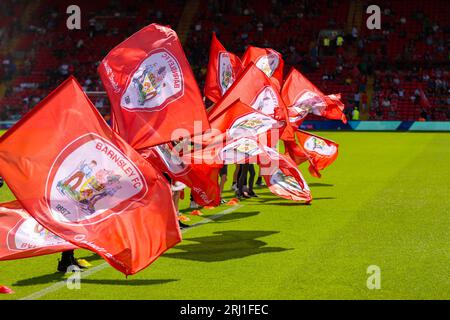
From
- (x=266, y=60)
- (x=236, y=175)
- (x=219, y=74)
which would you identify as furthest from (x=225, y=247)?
(x=266, y=60)

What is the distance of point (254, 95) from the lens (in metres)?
15.1

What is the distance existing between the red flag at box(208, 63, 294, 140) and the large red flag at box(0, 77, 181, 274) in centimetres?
496

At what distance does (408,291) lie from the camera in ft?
29.3

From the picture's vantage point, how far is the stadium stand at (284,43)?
1799 inches

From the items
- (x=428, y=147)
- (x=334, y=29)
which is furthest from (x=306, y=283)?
(x=334, y=29)

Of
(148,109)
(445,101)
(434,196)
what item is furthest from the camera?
(445,101)

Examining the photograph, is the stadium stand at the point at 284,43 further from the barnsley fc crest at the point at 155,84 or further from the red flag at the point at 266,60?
the barnsley fc crest at the point at 155,84

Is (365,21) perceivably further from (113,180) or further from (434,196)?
(113,180)

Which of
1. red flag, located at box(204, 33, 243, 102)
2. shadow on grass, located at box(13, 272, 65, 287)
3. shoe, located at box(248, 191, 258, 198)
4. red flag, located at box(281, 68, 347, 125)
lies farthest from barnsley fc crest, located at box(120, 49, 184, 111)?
red flag, located at box(281, 68, 347, 125)

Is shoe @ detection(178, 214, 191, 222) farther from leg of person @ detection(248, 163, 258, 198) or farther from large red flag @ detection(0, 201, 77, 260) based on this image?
large red flag @ detection(0, 201, 77, 260)

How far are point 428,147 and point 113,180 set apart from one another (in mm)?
23519

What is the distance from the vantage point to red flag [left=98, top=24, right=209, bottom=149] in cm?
1142

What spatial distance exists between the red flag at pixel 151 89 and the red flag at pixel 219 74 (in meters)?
5.48

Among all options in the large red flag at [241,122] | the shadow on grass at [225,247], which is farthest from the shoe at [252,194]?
the shadow on grass at [225,247]
